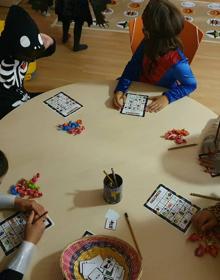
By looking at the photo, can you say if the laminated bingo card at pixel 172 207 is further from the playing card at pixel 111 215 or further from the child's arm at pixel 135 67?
the child's arm at pixel 135 67

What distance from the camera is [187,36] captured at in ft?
6.40

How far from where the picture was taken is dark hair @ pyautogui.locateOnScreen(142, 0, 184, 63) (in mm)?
1690

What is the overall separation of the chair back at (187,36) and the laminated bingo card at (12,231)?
4.06 ft

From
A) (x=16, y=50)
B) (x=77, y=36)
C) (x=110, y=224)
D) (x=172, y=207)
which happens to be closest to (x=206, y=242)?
(x=172, y=207)

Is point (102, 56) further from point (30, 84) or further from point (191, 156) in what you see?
point (191, 156)

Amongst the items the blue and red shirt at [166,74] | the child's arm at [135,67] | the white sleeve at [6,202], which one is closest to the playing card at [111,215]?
the white sleeve at [6,202]

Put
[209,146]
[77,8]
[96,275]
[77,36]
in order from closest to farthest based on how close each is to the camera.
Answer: [96,275]
[209,146]
[77,8]
[77,36]

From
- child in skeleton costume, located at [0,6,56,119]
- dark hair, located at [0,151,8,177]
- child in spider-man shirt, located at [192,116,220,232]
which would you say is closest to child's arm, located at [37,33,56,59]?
child in skeleton costume, located at [0,6,56,119]

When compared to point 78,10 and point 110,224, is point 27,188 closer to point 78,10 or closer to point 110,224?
point 110,224

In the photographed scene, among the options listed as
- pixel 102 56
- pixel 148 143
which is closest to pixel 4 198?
pixel 148 143

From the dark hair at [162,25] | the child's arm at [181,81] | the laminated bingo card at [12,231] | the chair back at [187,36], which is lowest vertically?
the laminated bingo card at [12,231]

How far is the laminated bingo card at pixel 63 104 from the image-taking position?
1.63 m

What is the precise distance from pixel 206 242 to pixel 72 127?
0.73 meters

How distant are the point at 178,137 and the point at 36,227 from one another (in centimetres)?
70
